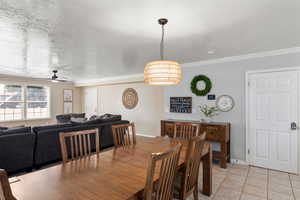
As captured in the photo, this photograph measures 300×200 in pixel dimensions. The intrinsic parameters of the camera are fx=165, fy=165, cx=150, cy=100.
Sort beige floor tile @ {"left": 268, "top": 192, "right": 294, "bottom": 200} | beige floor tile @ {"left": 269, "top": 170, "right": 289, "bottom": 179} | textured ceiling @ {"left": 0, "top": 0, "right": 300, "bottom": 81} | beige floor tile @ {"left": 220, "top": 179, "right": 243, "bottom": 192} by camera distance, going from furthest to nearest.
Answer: beige floor tile @ {"left": 269, "top": 170, "right": 289, "bottom": 179} < beige floor tile @ {"left": 220, "top": 179, "right": 243, "bottom": 192} < beige floor tile @ {"left": 268, "top": 192, "right": 294, "bottom": 200} < textured ceiling @ {"left": 0, "top": 0, "right": 300, "bottom": 81}

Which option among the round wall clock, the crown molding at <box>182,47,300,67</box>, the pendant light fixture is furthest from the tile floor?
the crown molding at <box>182,47,300,67</box>

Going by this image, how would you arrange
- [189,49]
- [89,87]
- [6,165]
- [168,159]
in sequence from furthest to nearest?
[89,87], [189,49], [6,165], [168,159]

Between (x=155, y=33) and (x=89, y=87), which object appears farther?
(x=89, y=87)

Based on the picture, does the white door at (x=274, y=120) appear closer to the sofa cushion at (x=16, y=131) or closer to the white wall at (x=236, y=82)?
the white wall at (x=236, y=82)

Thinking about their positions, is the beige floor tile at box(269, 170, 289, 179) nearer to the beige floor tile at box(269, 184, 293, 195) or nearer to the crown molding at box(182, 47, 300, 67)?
the beige floor tile at box(269, 184, 293, 195)

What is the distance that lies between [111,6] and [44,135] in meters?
2.84

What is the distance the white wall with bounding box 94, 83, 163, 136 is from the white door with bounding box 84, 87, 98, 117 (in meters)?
0.65

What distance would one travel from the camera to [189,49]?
3277 mm

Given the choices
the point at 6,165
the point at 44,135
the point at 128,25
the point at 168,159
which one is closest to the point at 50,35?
the point at 128,25

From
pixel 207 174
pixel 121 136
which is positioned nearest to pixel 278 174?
pixel 207 174

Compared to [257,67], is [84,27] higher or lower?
higher

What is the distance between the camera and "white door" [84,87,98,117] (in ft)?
26.2

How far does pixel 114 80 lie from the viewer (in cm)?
684

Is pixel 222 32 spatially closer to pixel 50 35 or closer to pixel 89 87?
pixel 50 35
